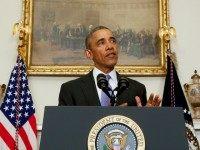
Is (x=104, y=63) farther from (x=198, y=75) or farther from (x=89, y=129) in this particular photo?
(x=198, y=75)

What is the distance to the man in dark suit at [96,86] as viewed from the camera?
251cm

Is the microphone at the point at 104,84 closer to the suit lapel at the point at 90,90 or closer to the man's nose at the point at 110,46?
the suit lapel at the point at 90,90

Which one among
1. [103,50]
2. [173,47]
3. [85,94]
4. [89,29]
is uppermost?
[89,29]

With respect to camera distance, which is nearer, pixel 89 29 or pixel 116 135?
pixel 116 135

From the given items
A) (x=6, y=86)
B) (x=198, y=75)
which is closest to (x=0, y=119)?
(x=6, y=86)

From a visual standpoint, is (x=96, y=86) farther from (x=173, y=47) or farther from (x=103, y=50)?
(x=173, y=47)

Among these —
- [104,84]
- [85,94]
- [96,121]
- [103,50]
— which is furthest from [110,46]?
[96,121]

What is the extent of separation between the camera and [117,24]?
16.4 feet

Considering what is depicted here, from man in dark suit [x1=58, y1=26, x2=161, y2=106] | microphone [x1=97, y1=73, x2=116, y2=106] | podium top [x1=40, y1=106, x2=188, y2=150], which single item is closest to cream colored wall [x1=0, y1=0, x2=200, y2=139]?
man in dark suit [x1=58, y1=26, x2=161, y2=106]

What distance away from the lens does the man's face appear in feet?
8.91

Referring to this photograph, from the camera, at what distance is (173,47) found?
493cm

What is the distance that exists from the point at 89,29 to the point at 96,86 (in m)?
2.42

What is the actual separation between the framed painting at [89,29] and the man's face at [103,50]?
1894mm

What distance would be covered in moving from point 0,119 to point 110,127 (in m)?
3.04
